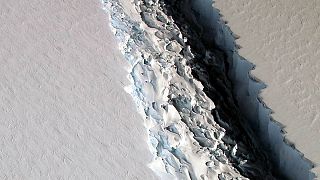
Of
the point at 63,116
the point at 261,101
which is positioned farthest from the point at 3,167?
the point at 261,101

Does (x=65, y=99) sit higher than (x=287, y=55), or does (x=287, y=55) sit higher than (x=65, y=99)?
(x=287, y=55)

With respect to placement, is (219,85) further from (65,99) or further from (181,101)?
(65,99)

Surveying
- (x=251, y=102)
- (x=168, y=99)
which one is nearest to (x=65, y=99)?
(x=168, y=99)

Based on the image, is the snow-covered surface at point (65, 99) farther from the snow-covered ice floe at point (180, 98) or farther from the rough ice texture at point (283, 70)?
the rough ice texture at point (283, 70)

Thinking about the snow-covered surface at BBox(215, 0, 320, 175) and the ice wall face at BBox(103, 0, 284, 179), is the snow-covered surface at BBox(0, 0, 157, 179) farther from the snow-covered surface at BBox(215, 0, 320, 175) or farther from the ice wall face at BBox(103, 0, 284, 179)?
the snow-covered surface at BBox(215, 0, 320, 175)

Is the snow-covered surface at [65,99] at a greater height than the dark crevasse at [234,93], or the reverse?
the dark crevasse at [234,93]

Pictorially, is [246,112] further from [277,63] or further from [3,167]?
[3,167]

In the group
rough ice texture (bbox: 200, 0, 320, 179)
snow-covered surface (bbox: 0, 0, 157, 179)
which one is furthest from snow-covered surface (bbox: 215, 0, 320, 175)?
snow-covered surface (bbox: 0, 0, 157, 179)

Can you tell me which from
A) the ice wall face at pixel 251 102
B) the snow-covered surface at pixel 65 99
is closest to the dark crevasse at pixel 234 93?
the ice wall face at pixel 251 102
